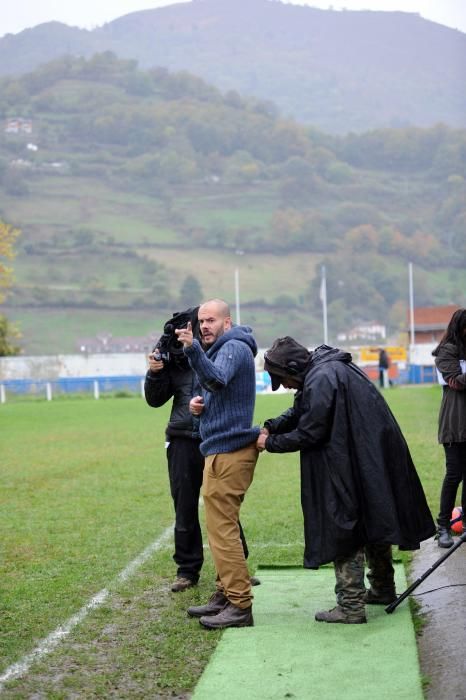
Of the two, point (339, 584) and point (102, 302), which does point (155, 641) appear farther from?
point (102, 302)

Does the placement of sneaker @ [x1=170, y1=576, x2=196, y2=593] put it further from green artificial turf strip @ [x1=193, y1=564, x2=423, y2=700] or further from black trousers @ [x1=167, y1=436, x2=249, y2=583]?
green artificial turf strip @ [x1=193, y1=564, x2=423, y2=700]

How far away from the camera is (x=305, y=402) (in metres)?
7.24

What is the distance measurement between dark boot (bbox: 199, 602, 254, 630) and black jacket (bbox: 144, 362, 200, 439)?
5.03 ft

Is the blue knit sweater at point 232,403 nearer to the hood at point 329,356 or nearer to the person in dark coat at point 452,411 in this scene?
the hood at point 329,356

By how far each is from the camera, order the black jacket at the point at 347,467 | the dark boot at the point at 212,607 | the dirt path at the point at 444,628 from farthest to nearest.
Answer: the dark boot at the point at 212,607 → the black jacket at the point at 347,467 → the dirt path at the point at 444,628

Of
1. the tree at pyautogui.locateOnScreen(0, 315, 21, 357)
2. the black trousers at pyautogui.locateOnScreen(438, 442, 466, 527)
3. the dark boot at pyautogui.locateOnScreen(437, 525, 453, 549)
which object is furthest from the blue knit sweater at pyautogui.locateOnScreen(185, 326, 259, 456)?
the tree at pyautogui.locateOnScreen(0, 315, 21, 357)

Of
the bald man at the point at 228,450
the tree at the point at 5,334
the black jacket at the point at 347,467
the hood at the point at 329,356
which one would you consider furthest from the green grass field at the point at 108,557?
the tree at the point at 5,334

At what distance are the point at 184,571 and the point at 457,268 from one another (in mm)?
173493

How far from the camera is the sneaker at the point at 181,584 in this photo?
27.8 ft

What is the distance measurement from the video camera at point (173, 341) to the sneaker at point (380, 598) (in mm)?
2159

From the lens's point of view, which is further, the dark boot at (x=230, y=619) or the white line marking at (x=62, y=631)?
the dark boot at (x=230, y=619)

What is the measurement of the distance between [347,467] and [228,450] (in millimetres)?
768

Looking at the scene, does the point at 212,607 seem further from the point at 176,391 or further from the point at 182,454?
the point at 176,391

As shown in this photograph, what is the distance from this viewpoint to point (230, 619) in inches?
284
